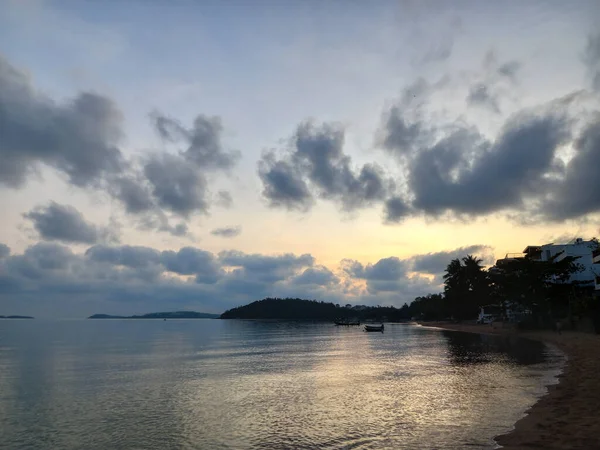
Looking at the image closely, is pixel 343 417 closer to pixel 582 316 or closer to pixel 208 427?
pixel 208 427

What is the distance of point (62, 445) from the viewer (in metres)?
18.1

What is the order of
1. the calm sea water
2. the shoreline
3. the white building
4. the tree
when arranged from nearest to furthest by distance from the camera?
the shoreline
the calm sea water
the white building
the tree

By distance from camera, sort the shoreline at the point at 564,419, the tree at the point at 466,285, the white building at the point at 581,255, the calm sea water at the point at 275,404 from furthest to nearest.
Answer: the tree at the point at 466,285 < the white building at the point at 581,255 < the calm sea water at the point at 275,404 < the shoreline at the point at 564,419

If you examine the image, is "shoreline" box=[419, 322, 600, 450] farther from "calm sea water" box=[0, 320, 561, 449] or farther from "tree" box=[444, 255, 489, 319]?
"tree" box=[444, 255, 489, 319]

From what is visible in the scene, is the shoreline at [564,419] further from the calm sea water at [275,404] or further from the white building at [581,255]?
the white building at [581,255]

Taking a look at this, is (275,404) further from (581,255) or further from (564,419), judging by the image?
(581,255)

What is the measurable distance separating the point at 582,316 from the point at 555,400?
46.0 meters

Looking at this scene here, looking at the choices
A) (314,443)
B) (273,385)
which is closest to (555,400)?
(314,443)

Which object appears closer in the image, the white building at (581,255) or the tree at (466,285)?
the white building at (581,255)

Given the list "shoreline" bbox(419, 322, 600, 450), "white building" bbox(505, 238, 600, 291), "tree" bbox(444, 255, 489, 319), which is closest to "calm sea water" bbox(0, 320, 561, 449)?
"shoreline" bbox(419, 322, 600, 450)

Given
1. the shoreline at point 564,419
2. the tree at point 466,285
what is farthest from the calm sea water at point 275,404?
the tree at point 466,285

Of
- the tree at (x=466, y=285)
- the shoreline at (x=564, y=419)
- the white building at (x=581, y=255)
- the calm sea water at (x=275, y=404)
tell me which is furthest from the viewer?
the tree at (x=466, y=285)

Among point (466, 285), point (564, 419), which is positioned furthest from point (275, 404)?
point (466, 285)

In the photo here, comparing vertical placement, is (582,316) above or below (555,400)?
above
